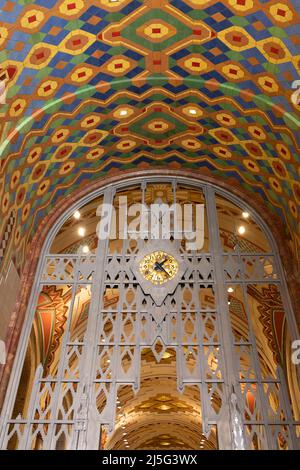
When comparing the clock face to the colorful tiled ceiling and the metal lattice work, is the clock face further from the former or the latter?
the colorful tiled ceiling

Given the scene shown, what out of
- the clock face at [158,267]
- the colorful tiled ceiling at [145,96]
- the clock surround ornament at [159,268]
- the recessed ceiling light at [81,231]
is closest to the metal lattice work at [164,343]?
the clock surround ornament at [159,268]

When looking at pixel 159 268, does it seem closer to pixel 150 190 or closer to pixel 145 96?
pixel 150 190

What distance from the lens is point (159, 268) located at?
9500 millimetres

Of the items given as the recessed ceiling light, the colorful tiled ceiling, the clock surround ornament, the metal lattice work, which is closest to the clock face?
the clock surround ornament

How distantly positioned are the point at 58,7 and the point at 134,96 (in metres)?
2.48

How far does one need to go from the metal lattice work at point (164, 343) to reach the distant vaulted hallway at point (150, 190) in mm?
32

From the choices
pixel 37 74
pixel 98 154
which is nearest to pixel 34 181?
pixel 98 154

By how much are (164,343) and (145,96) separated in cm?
474

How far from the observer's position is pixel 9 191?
8.62 m

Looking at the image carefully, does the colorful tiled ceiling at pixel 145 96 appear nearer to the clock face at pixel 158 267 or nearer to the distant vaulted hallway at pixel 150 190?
the distant vaulted hallway at pixel 150 190

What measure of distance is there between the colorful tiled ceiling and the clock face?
2.36m

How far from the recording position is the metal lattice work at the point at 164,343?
7633 mm

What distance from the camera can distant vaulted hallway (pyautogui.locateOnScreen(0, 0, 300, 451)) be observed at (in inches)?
294

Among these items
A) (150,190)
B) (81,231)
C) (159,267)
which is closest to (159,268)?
(159,267)
